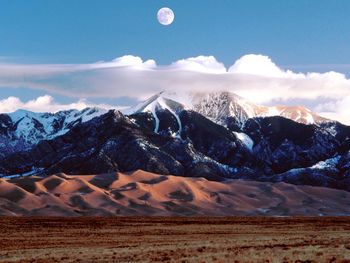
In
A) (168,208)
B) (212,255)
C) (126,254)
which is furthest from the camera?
(168,208)

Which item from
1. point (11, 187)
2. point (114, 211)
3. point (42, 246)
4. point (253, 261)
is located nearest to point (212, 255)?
point (253, 261)

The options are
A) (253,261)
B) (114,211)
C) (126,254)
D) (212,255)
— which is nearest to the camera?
(253,261)

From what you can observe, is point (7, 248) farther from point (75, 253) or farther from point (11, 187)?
point (11, 187)

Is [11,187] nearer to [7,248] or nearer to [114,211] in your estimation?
[114,211]

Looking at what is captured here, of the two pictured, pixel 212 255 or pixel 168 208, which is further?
pixel 168 208

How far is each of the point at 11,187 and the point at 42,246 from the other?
426ft

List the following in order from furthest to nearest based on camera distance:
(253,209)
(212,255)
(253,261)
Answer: (253,209)
(212,255)
(253,261)

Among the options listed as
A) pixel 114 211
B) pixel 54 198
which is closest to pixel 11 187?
pixel 54 198

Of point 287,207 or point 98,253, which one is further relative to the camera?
point 287,207

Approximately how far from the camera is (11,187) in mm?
177375

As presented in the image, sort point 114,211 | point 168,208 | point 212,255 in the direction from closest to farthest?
point 212,255 → point 114,211 → point 168,208

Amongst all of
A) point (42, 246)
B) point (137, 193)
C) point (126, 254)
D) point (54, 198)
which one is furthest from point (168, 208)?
point (126, 254)

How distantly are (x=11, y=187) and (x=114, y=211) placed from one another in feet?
119

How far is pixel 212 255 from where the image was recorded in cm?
3953
